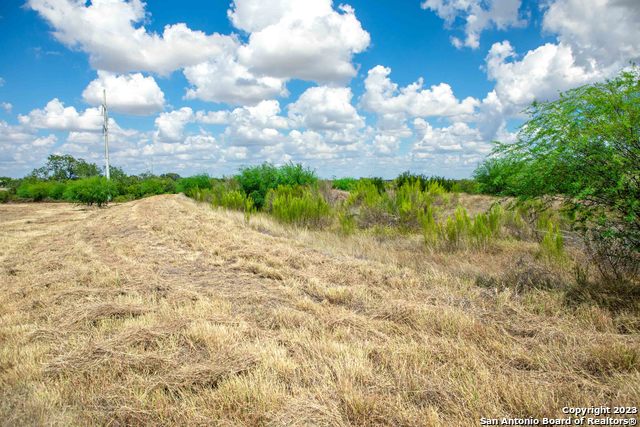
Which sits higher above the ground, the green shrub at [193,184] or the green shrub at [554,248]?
the green shrub at [193,184]

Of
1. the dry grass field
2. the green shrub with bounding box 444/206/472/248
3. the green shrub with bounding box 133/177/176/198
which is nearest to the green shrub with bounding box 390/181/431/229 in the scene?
the green shrub with bounding box 444/206/472/248

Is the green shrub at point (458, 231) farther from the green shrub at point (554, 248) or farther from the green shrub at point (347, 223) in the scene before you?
the green shrub at point (347, 223)

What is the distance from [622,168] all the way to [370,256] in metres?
4.86

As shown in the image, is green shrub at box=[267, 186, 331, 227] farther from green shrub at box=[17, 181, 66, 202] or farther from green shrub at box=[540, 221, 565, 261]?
green shrub at box=[17, 181, 66, 202]

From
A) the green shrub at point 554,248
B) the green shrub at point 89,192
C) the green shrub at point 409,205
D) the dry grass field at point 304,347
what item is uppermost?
Answer: the green shrub at point 89,192

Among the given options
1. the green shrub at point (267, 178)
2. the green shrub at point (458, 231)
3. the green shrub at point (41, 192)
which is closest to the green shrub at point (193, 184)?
the green shrub at point (267, 178)

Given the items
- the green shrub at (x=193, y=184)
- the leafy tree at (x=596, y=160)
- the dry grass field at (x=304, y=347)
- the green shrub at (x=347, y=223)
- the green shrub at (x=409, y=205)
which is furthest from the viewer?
the green shrub at (x=193, y=184)

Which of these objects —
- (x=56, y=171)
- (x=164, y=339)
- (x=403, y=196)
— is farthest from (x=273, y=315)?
(x=56, y=171)

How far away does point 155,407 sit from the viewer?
9.42 ft

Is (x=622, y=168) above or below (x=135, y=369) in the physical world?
above

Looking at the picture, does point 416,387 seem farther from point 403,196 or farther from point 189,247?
point 403,196

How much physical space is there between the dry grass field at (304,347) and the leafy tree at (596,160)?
111 centimetres

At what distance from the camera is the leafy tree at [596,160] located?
4.44 meters

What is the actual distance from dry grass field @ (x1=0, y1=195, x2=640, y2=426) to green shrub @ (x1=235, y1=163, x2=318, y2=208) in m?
14.1
